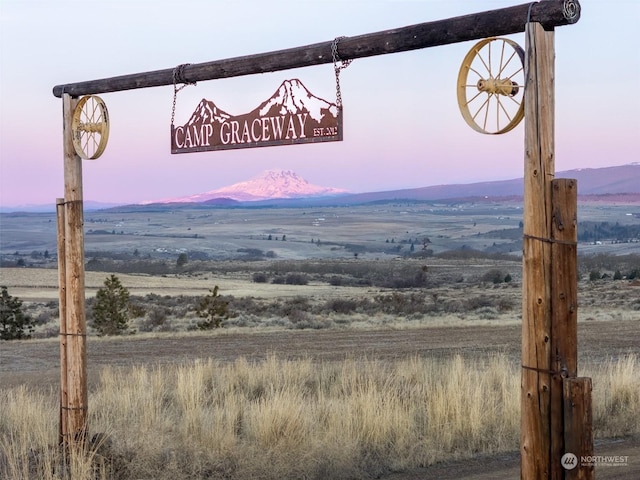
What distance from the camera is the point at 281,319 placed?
3316 centimetres

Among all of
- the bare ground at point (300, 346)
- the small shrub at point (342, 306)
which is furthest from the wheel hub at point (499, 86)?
the small shrub at point (342, 306)

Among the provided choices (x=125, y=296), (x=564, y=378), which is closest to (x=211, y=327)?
(x=125, y=296)

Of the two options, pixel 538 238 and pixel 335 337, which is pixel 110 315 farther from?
pixel 538 238

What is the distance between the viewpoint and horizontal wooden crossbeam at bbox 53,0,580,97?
593 centimetres

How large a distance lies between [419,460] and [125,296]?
76.5 ft

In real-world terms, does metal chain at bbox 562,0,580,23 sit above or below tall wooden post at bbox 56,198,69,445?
above

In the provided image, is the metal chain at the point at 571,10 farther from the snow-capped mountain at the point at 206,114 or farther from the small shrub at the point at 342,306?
the small shrub at the point at 342,306

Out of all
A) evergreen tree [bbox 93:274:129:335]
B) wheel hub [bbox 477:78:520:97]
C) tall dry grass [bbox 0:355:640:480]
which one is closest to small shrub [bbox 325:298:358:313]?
evergreen tree [bbox 93:274:129:335]

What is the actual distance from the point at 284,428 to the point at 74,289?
2.59 meters

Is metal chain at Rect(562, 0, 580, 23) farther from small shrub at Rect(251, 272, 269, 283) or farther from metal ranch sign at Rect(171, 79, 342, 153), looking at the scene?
small shrub at Rect(251, 272, 269, 283)

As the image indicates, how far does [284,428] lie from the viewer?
9477 millimetres

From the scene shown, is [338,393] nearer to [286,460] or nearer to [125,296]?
[286,460]

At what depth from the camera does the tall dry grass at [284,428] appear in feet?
28.0

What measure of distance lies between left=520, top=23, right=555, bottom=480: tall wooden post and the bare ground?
11.4 m
